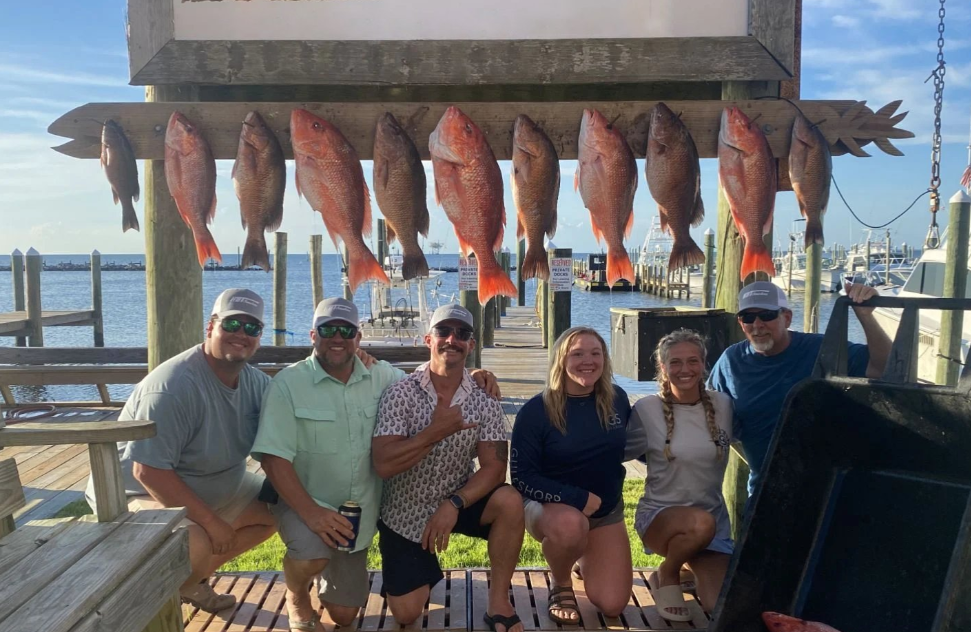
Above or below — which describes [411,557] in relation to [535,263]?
below

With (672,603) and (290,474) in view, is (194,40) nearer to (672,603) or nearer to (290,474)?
(290,474)

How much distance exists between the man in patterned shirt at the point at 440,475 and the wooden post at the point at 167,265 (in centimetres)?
90

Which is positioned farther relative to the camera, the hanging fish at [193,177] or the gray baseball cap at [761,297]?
the gray baseball cap at [761,297]

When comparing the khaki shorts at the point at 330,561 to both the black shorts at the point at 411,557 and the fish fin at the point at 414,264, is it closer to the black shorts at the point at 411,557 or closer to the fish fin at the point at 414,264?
the black shorts at the point at 411,557

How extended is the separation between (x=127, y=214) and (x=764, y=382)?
8.50 feet

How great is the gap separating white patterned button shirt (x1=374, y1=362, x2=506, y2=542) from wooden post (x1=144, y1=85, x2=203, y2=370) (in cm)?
89

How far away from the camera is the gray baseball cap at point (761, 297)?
10.1 ft

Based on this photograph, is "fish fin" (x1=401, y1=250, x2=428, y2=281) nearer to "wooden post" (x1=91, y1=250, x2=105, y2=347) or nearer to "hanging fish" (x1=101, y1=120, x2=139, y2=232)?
"hanging fish" (x1=101, y1=120, x2=139, y2=232)

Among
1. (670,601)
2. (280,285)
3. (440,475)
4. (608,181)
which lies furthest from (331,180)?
(280,285)

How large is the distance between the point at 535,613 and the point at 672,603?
0.54m

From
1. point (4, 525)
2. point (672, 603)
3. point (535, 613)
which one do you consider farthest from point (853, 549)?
point (4, 525)

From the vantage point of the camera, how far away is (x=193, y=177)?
2727mm

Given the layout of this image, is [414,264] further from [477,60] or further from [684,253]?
[684,253]

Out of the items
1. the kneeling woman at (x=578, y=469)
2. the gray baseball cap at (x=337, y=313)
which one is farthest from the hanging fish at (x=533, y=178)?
the gray baseball cap at (x=337, y=313)
